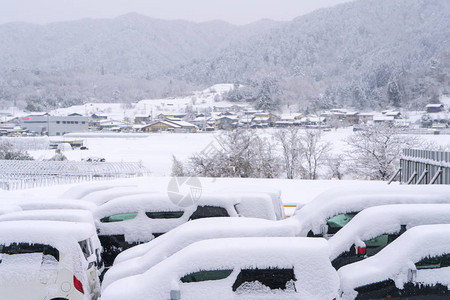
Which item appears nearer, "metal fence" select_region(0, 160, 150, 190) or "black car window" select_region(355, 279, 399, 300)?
"black car window" select_region(355, 279, 399, 300)

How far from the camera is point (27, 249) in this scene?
525cm

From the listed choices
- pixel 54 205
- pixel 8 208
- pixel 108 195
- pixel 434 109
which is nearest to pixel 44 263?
pixel 8 208

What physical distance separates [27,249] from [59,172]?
22.2 meters

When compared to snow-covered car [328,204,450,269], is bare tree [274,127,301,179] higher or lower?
lower

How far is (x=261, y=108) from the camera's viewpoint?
133m

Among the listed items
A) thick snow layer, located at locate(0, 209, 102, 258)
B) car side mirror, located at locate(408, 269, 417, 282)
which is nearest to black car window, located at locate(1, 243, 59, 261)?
thick snow layer, located at locate(0, 209, 102, 258)

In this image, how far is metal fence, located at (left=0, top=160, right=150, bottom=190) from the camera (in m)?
24.4

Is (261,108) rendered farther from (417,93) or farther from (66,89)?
(66,89)

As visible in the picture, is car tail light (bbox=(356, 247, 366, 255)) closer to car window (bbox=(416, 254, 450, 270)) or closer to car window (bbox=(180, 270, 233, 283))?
car window (bbox=(416, 254, 450, 270))

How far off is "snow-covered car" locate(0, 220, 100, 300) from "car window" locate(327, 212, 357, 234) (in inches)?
153

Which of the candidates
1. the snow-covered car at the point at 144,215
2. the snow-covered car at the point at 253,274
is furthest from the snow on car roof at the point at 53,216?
the snow-covered car at the point at 253,274

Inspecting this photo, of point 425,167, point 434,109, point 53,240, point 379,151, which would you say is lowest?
point 434,109

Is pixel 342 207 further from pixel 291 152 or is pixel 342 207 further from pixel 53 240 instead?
pixel 291 152

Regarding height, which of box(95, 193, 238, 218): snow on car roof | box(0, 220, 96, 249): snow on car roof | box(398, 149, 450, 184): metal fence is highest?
box(0, 220, 96, 249): snow on car roof
